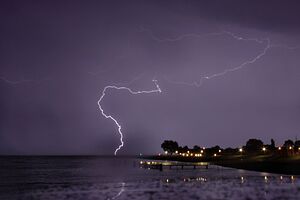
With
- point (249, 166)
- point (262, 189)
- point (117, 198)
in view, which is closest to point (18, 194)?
point (117, 198)

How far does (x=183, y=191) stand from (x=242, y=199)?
8691mm

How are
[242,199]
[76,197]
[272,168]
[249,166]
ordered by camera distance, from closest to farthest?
[242,199] < [76,197] < [272,168] < [249,166]

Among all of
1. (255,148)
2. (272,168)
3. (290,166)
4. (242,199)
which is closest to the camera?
(242,199)

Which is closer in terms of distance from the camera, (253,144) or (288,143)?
(288,143)

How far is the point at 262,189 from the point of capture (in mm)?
44625

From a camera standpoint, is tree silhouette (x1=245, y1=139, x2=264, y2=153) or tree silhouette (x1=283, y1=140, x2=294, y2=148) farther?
tree silhouette (x1=245, y1=139, x2=264, y2=153)

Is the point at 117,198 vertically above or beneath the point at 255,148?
beneath

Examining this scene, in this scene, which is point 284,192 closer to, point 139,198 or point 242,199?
point 242,199

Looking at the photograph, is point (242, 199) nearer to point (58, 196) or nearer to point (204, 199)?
point (204, 199)

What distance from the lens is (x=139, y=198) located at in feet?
128

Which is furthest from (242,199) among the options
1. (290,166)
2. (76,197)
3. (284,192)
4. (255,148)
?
(255,148)

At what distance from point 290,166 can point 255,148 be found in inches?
3999

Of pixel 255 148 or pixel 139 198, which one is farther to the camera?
pixel 255 148

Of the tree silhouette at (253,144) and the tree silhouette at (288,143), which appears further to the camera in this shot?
the tree silhouette at (253,144)
